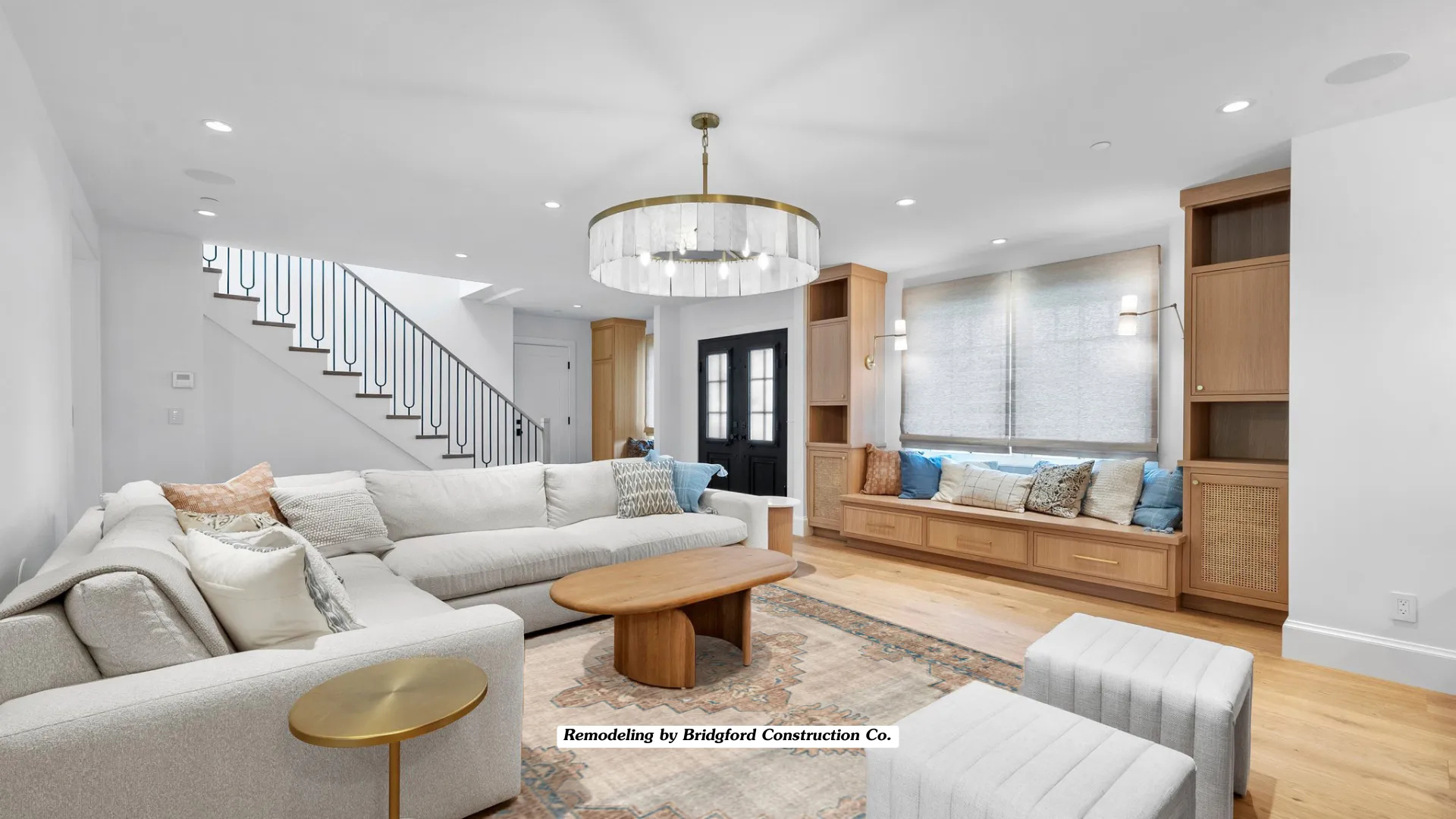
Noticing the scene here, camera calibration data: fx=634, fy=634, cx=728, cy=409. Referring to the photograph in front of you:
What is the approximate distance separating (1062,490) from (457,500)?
400cm

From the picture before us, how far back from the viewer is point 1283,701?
266 cm

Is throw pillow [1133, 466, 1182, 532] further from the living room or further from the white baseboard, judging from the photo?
the white baseboard

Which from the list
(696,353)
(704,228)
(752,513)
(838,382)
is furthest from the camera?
(696,353)

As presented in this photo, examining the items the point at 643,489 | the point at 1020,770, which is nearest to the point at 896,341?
the point at 643,489

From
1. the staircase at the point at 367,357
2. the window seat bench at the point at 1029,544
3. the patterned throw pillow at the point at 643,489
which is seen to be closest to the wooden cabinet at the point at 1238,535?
the window seat bench at the point at 1029,544

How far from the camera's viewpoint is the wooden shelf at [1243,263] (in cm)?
337

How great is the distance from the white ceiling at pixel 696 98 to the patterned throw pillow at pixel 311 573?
1.70 meters

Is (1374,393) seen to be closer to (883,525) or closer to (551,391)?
(883,525)

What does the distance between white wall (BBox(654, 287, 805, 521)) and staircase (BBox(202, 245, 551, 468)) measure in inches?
60.9

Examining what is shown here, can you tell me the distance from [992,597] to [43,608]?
4.25 meters

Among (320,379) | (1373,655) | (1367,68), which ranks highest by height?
(1367,68)

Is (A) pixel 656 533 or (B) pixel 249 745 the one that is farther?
(A) pixel 656 533

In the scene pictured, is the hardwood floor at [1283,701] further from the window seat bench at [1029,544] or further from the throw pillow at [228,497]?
the throw pillow at [228,497]

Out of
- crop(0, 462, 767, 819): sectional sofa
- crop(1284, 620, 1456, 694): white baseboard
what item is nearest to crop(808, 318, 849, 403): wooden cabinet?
crop(1284, 620, 1456, 694): white baseboard
